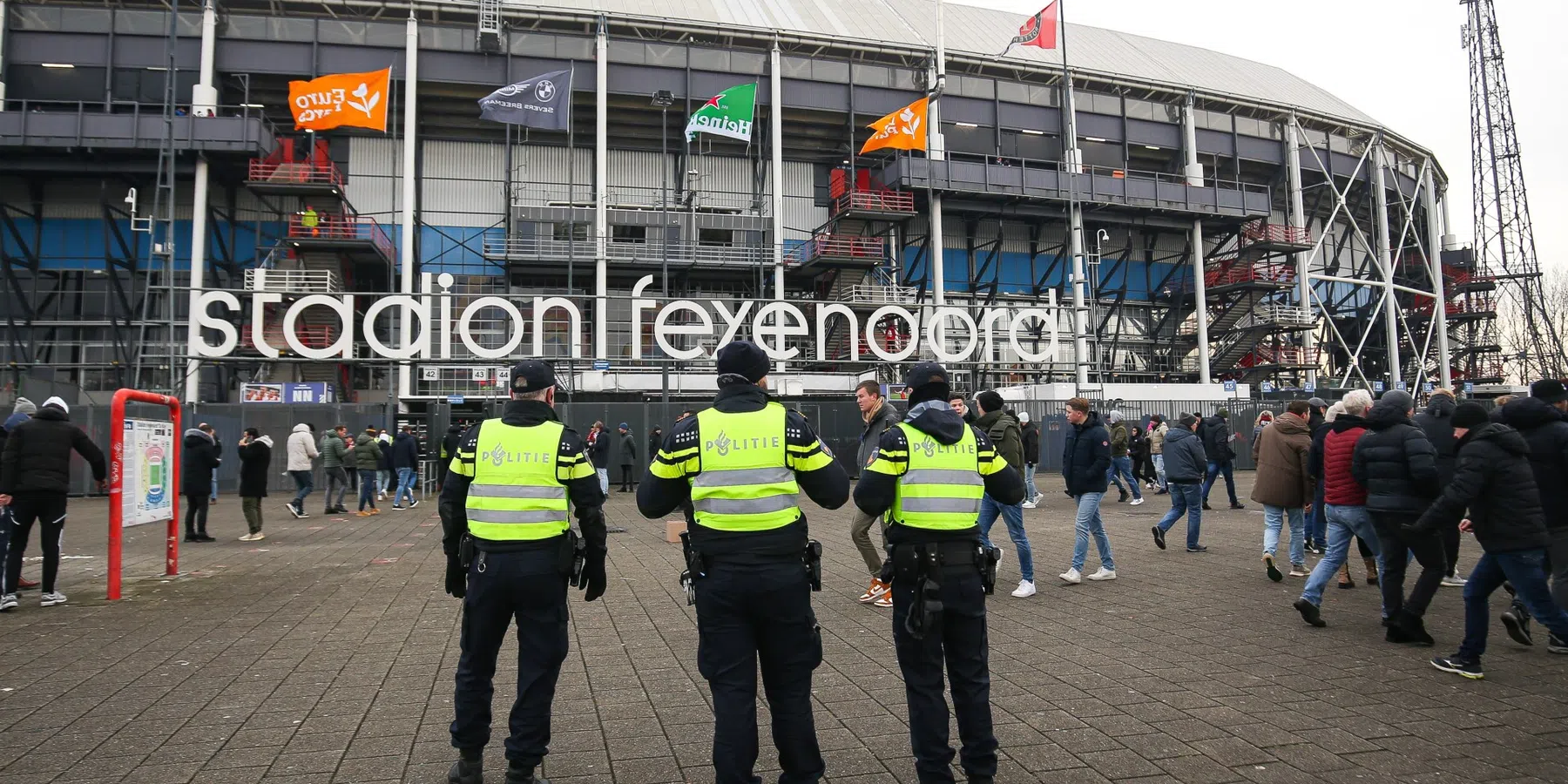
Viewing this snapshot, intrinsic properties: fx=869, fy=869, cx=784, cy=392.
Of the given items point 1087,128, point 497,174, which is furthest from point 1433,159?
point 497,174

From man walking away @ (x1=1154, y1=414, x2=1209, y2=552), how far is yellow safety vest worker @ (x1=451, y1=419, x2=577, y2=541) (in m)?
7.91

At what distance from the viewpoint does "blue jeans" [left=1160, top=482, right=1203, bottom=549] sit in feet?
32.2

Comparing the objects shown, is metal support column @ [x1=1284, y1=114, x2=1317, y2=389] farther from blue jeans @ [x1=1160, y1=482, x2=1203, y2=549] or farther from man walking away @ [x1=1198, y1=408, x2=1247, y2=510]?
blue jeans @ [x1=1160, y1=482, x2=1203, y2=549]

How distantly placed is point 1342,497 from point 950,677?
185 inches

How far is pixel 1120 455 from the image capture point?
15.3 m

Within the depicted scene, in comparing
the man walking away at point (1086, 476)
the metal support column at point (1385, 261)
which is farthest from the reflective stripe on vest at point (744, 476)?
the metal support column at point (1385, 261)

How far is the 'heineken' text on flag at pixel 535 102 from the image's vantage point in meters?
27.9

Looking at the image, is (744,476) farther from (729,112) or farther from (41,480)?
(729,112)

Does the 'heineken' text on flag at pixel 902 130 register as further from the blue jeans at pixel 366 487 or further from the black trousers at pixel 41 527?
the black trousers at pixel 41 527

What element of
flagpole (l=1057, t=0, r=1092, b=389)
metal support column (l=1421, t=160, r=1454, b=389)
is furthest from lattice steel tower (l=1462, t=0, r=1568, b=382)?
flagpole (l=1057, t=0, r=1092, b=389)

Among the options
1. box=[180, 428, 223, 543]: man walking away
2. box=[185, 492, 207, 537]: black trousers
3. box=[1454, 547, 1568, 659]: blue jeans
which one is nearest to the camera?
box=[1454, 547, 1568, 659]: blue jeans

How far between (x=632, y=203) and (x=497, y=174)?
5.47 m

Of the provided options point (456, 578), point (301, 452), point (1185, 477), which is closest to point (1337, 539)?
point (1185, 477)

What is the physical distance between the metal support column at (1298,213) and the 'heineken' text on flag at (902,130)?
70.9 feet
